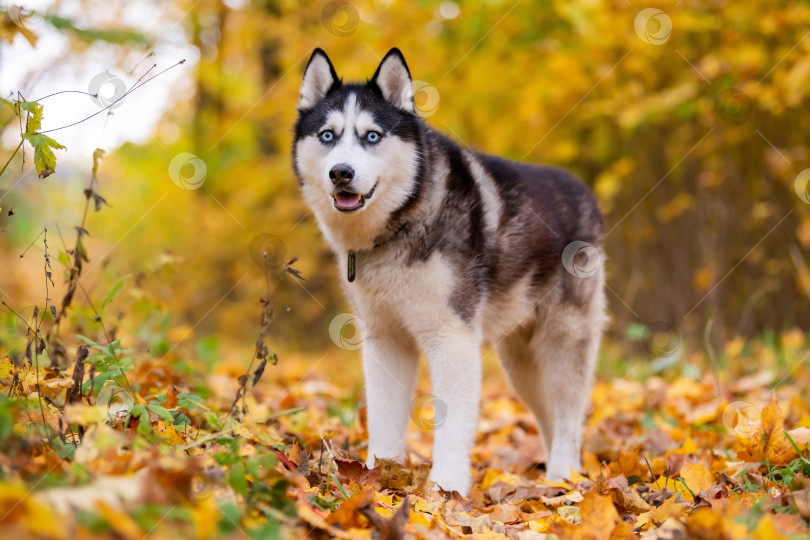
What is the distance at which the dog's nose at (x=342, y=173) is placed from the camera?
3.20 meters

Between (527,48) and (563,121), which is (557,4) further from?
(563,121)

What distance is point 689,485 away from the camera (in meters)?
2.88

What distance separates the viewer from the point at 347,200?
330cm

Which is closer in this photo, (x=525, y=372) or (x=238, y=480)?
(x=238, y=480)

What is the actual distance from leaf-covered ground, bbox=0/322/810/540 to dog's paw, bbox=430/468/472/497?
0.07 metres

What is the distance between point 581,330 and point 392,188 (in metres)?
1.51

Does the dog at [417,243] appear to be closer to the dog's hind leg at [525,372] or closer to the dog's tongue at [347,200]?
the dog's tongue at [347,200]

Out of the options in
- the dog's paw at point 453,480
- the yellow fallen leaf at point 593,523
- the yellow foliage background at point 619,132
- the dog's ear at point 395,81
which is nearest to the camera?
the yellow fallen leaf at point 593,523

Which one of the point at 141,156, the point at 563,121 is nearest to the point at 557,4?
the point at 563,121

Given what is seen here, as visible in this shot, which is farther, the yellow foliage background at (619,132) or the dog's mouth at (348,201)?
the yellow foliage background at (619,132)

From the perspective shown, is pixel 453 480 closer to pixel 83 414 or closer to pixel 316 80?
pixel 83 414

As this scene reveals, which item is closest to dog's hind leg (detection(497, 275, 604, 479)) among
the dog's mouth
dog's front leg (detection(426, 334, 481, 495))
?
dog's front leg (detection(426, 334, 481, 495))

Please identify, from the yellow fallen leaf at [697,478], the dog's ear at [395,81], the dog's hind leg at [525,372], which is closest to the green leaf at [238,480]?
the yellow fallen leaf at [697,478]

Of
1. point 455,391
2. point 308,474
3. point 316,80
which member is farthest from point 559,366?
point 316,80
